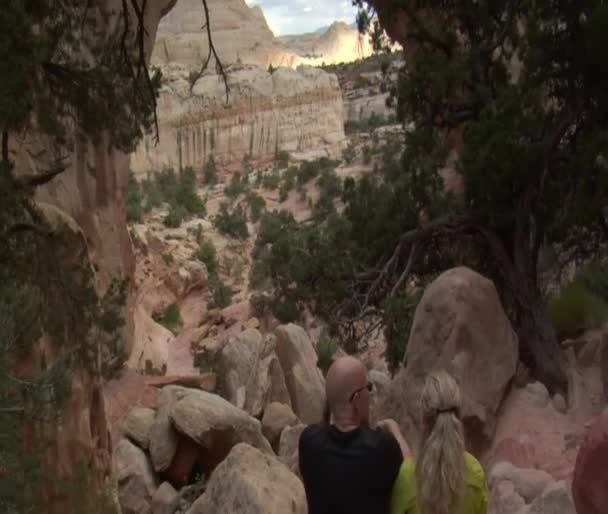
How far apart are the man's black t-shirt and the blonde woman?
63 mm

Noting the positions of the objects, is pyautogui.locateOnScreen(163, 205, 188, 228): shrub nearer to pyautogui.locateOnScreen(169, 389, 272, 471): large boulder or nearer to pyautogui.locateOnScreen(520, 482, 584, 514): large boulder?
pyautogui.locateOnScreen(169, 389, 272, 471): large boulder

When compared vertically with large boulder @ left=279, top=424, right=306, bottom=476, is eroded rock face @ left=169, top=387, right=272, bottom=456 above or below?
above

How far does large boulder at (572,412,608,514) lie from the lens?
279 centimetres

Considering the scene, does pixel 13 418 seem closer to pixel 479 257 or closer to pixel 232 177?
pixel 479 257

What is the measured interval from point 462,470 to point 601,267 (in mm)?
7751

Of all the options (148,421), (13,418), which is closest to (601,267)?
(148,421)

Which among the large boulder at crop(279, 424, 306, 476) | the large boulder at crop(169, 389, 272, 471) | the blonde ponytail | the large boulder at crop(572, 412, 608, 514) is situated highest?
the blonde ponytail

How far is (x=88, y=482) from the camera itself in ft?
21.9

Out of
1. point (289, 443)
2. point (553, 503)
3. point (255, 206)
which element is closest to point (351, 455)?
point (553, 503)

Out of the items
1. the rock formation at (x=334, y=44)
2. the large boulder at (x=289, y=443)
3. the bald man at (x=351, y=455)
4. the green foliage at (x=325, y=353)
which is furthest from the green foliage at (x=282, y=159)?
the rock formation at (x=334, y=44)

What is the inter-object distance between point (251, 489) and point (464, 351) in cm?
197

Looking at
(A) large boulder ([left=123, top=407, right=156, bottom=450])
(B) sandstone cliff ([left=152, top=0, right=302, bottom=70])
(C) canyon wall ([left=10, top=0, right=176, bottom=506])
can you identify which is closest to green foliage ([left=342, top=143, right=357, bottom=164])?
(B) sandstone cliff ([left=152, top=0, right=302, bottom=70])

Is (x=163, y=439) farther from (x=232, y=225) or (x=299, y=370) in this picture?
(x=232, y=225)

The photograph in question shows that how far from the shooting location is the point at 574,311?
8.48 metres
